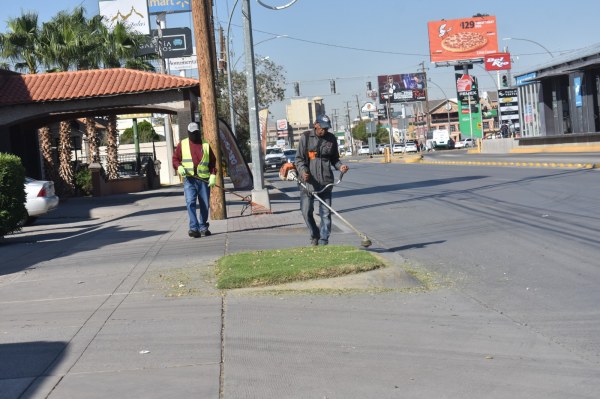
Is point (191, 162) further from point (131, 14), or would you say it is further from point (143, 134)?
point (143, 134)

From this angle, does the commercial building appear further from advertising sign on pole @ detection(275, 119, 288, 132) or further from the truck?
advertising sign on pole @ detection(275, 119, 288, 132)

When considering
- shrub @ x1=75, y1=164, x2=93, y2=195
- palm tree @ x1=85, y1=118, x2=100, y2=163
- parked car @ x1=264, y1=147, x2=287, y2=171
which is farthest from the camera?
parked car @ x1=264, y1=147, x2=287, y2=171

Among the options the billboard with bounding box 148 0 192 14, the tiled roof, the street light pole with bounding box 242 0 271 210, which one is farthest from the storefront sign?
the street light pole with bounding box 242 0 271 210

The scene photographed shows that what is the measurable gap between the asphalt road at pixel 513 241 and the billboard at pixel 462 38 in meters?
66.3

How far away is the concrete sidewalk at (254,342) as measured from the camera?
559cm

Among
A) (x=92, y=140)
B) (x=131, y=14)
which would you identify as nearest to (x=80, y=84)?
(x=92, y=140)

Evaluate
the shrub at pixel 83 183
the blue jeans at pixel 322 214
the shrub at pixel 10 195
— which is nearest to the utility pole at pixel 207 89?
the shrub at pixel 10 195

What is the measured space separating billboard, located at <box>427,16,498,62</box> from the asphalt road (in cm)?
6633

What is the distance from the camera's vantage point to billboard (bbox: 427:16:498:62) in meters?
89.5

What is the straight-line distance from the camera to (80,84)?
25188mm

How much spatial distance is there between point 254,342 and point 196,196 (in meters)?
8.13

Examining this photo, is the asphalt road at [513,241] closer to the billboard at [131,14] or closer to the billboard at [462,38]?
the billboard at [131,14]

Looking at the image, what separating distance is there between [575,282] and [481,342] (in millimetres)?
2770

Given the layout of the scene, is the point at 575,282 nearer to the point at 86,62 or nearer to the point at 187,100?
the point at 187,100
